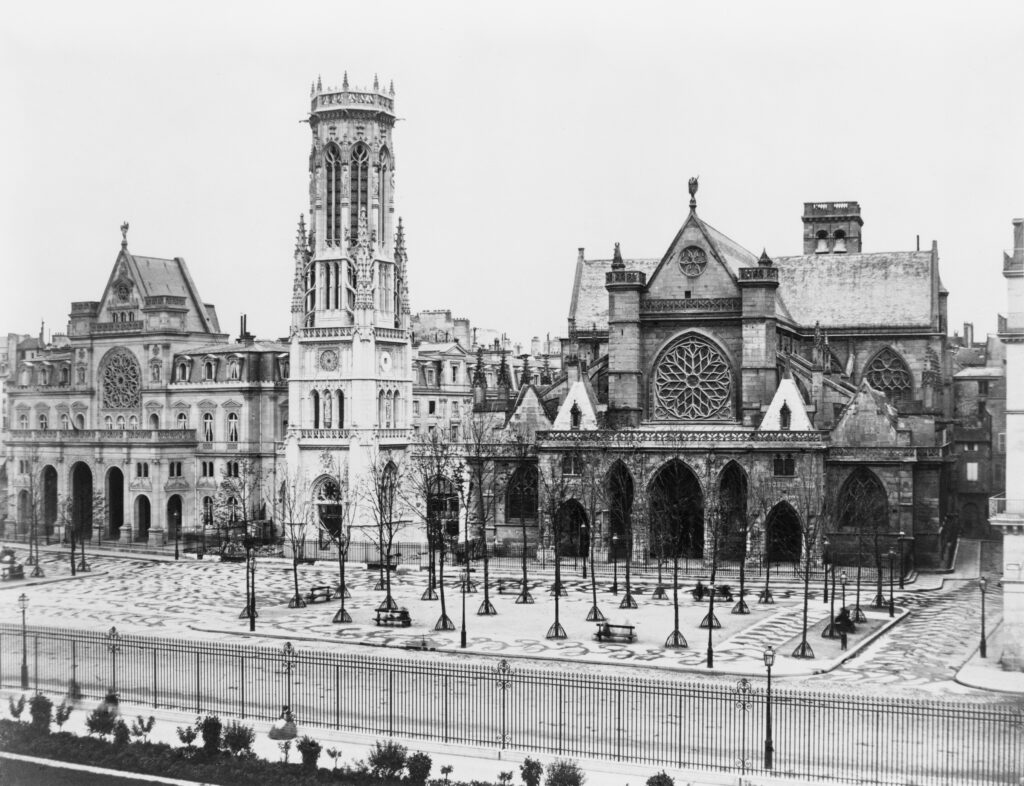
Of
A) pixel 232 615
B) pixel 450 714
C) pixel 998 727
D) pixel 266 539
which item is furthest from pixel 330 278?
pixel 998 727

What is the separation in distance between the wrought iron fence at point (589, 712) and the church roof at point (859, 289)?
51.8 meters

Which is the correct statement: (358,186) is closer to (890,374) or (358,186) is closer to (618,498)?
(618,498)

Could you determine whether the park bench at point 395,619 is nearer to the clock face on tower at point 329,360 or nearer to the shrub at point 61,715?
the shrub at point 61,715

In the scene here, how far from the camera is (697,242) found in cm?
7600

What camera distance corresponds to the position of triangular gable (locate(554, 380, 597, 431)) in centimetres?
7738

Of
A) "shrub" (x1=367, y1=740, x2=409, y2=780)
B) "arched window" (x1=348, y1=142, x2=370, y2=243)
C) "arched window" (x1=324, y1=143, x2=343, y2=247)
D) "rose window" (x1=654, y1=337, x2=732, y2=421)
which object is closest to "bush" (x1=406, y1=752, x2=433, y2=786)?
"shrub" (x1=367, y1=740, x2=409, y2=780)

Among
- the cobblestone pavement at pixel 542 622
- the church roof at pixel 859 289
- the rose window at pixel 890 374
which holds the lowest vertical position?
the cobblestone pavement at pixel 542 622

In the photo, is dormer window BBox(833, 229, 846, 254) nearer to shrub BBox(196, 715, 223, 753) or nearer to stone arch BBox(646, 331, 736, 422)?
stone arch BBox(646, 331, 736, 422)

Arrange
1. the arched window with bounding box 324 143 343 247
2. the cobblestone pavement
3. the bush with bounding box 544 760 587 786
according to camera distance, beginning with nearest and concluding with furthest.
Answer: the bush with bounding box 544 760 587 786
the cobblestone pavement
the arched window with bounding box 324 143 343 247

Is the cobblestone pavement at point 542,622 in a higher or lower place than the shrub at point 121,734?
lower

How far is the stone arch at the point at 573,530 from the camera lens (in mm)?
73438

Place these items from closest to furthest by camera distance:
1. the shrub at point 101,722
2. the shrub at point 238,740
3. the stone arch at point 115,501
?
the shrub at point 238,740 < the shrub at point 101,722 < the stone arch at point 115,501

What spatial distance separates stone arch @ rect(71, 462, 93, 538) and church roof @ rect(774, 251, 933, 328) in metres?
50.5

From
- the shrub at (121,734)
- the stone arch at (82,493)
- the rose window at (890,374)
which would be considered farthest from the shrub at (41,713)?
the rose window at (890,374)
